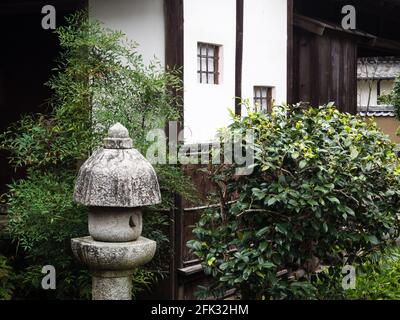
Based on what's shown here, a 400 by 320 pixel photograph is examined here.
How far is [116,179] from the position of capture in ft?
20.9

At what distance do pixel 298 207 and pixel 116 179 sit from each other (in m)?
1.76

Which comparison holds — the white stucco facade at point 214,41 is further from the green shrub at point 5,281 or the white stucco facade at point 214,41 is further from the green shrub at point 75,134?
the green shrub at point 5,281

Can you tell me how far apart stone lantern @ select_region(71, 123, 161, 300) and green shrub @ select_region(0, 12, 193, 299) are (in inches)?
31.1

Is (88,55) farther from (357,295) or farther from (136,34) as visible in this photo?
(357,295)

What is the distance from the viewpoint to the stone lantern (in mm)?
6391

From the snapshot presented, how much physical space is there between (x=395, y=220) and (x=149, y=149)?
2.82 metres

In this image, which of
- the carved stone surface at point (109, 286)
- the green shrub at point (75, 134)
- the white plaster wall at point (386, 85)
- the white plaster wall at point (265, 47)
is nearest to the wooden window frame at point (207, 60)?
the white plaster wall at point (265, 47)

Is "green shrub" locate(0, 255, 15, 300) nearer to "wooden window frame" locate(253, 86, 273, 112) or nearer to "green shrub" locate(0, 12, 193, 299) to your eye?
"green shrub" locate(0, 12, 193, 299)

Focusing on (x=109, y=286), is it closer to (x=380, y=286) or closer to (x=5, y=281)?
(x=5, y=281)

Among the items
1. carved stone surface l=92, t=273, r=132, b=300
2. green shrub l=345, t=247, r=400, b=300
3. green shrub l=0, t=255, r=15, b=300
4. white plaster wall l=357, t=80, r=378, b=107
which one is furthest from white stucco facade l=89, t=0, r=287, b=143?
white plaster wall l=357, t=80, r=378, b=107

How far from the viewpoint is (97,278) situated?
663 cm

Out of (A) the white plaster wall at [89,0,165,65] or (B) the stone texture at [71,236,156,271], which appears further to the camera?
(A) the white plaster wall at [89,0,165,65]

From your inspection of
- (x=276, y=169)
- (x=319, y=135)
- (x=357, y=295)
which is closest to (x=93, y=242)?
(x=276, y=169)

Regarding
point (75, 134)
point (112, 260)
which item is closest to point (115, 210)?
point (112, 260)
